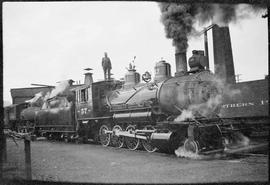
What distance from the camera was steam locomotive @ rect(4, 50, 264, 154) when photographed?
915 cm

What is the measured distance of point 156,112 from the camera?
10742mm

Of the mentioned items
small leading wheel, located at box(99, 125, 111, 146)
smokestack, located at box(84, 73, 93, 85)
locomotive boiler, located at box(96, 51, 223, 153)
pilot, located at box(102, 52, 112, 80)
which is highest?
pilot, located at box(102, 52, 112, 80)

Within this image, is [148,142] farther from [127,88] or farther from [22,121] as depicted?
[22,121]

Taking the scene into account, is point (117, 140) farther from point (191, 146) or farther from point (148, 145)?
point (191, 146)

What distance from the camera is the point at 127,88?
13148 mm

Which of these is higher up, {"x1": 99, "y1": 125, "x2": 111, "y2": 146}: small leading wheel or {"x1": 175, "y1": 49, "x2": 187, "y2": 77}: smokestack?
{"x1": 175, "y1": 49, "x2": 187, "y2": 77}: smokestack

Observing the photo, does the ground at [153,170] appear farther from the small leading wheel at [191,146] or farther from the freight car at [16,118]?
the freight car at [16,118]

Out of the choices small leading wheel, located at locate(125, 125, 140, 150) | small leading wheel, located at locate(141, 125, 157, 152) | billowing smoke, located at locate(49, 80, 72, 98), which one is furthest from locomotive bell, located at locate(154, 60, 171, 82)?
billowing smoke, located at locate(49, 80, 72, 98)

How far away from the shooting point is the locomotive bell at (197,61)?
1019cm

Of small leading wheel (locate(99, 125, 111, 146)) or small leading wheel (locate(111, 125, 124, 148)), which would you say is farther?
small leading wheel (locate(99, 125, 111, 146))

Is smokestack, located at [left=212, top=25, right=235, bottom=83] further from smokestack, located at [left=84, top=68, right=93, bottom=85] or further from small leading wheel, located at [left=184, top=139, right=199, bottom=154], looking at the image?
small leading wheel, located at [left=184, top=139, right=199, bottom=154]

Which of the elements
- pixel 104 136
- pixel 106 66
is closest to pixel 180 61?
pixel 104 136

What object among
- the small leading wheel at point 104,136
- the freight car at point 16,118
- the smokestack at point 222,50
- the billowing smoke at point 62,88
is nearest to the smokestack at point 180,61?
the small leading wheel at point 104,136

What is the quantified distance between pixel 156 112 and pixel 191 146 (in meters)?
2.29
